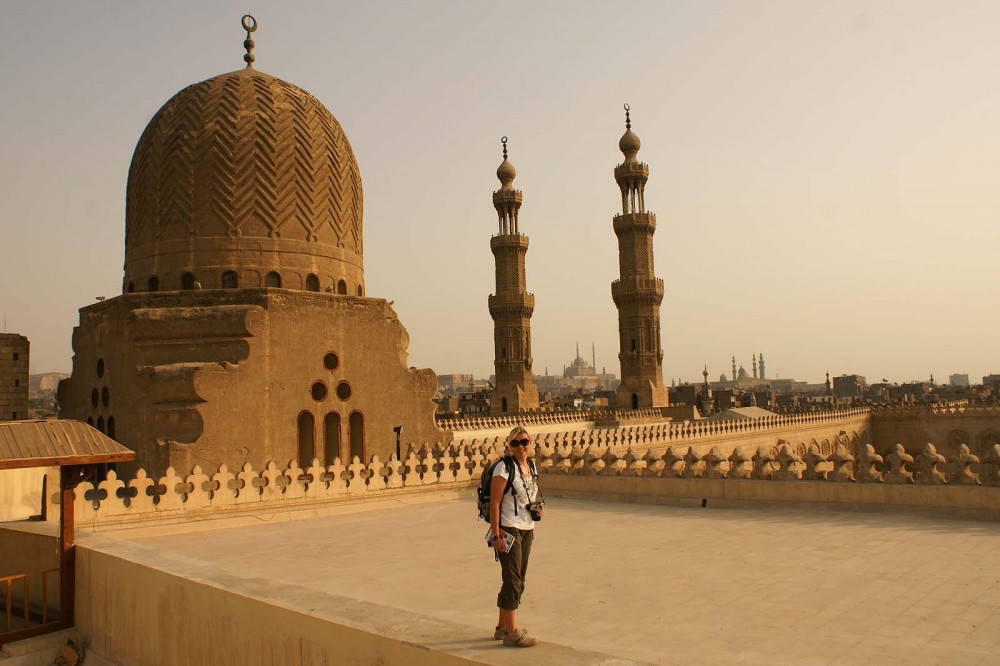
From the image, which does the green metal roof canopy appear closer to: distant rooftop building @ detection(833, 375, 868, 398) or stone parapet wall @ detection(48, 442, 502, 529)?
stone parapet wall @ detection(48, 442, 502, 529)

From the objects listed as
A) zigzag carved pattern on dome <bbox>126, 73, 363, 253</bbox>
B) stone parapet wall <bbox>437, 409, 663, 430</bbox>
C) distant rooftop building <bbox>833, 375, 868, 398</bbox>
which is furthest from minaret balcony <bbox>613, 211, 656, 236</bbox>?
distant rooftop building <bbox>833, 375, 868, 398</bbox>

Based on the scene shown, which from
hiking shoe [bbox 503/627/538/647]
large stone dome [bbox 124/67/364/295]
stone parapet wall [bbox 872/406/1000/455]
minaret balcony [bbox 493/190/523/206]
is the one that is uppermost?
minaret balcony [bbox 493/190/523/206]

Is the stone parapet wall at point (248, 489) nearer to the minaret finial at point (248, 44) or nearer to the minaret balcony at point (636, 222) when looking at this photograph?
the minaret finial at point (248, 44)

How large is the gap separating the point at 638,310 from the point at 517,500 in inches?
1560

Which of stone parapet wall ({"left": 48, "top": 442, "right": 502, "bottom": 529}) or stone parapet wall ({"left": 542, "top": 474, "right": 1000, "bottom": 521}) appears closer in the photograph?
stone parapet wall ({"left": 542, "top": 474, "right": 1000, "bottom": 521})

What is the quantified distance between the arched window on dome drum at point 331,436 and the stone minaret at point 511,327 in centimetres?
2805

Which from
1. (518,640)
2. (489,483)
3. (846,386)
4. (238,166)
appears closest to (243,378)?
(238,166)

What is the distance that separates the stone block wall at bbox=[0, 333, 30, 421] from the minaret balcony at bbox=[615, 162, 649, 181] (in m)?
34.4

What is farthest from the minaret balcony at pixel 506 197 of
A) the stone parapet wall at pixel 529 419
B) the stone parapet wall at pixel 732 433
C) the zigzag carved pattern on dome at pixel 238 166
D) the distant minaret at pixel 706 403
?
the zigzag carved pattern on dome at pixel 238 166

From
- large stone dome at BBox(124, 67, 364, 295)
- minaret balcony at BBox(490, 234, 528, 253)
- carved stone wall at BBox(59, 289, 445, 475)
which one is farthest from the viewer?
Result: minaret balcony at BBox(490, 234, 528, 253)

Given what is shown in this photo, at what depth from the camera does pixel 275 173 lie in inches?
648

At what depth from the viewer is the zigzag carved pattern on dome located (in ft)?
53.2

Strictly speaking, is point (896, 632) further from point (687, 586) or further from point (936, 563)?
point (936, 563)

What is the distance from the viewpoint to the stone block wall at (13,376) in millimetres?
14766
